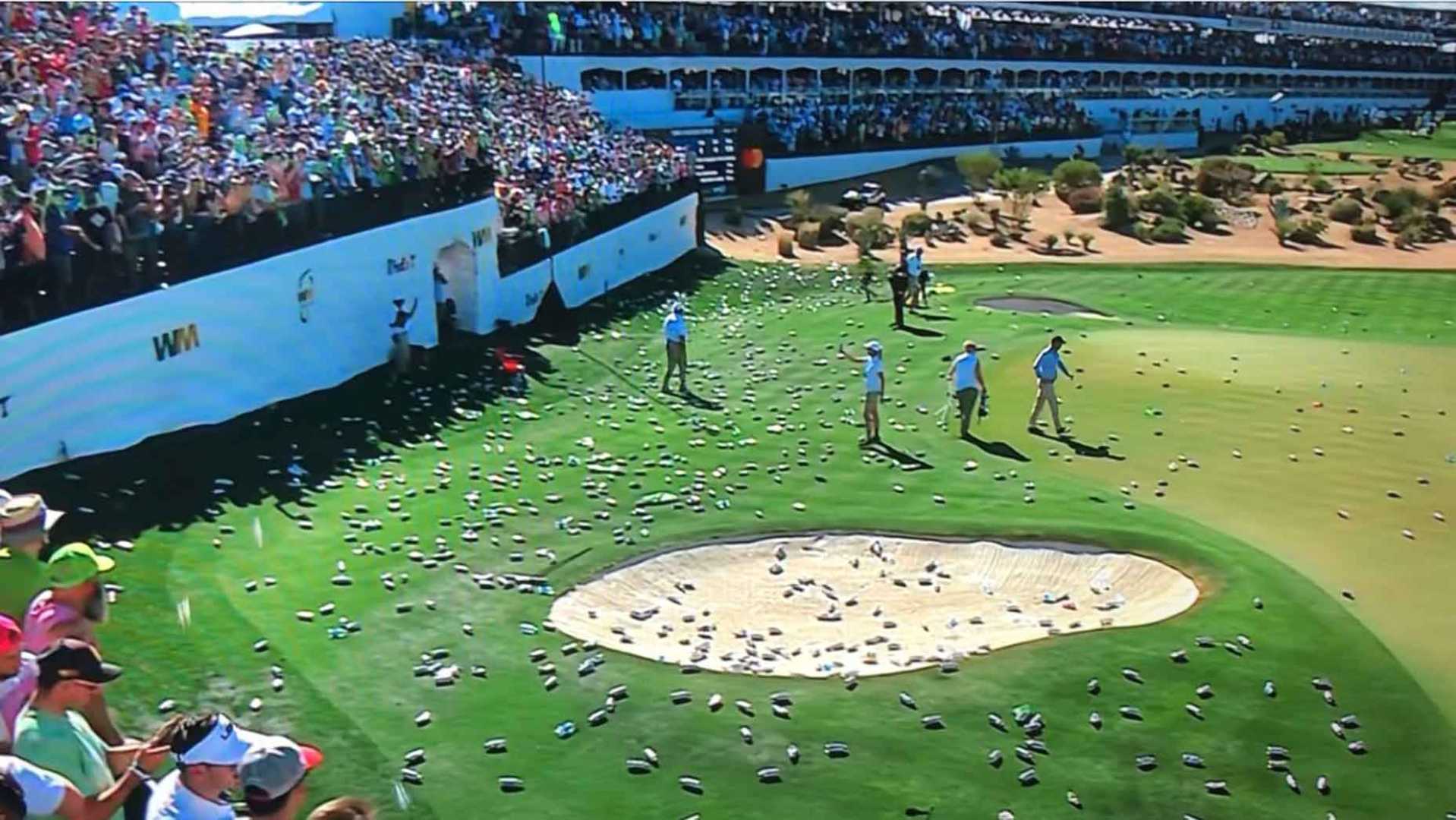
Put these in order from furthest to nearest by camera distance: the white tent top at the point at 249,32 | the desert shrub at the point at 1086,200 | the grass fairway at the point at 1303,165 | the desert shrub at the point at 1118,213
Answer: the grass fairway at the point at 1303,165, the desert shrub at the point at 1086,200, the desert shrub at the point at 1118,213, the white tent top at the point at 249,32

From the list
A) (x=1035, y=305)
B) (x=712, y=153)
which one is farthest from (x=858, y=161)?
(x=1035, y=305)

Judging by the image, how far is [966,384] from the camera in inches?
908

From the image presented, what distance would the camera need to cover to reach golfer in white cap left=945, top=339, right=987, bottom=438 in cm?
2298

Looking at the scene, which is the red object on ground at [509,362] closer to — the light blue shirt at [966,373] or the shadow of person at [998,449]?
the light blue shirt at [966,373]

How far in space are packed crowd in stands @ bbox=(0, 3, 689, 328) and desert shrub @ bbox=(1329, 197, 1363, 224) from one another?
2969 centimetres

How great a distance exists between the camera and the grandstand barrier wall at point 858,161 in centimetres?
6184

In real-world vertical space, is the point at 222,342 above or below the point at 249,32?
below

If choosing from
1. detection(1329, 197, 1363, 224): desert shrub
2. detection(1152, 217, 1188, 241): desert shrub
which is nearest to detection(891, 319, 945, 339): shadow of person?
detection(1152, 217, 1188, 241): desert shrub

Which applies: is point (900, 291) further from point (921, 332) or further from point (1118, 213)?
point (1118, 213)

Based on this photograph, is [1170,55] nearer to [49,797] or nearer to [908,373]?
[908,373]

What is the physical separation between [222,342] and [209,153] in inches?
156

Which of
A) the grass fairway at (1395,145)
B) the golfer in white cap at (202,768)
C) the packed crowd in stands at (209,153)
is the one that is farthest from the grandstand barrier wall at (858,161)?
the golfer in white cap at (202,768)

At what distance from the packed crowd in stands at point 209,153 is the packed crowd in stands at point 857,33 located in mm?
14476

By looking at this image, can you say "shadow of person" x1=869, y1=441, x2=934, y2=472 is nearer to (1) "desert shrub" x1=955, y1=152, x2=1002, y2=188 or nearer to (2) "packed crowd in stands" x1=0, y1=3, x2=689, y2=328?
(2) "packed crowd in stands" x1=0, y1=3, x2=689, y2=328
